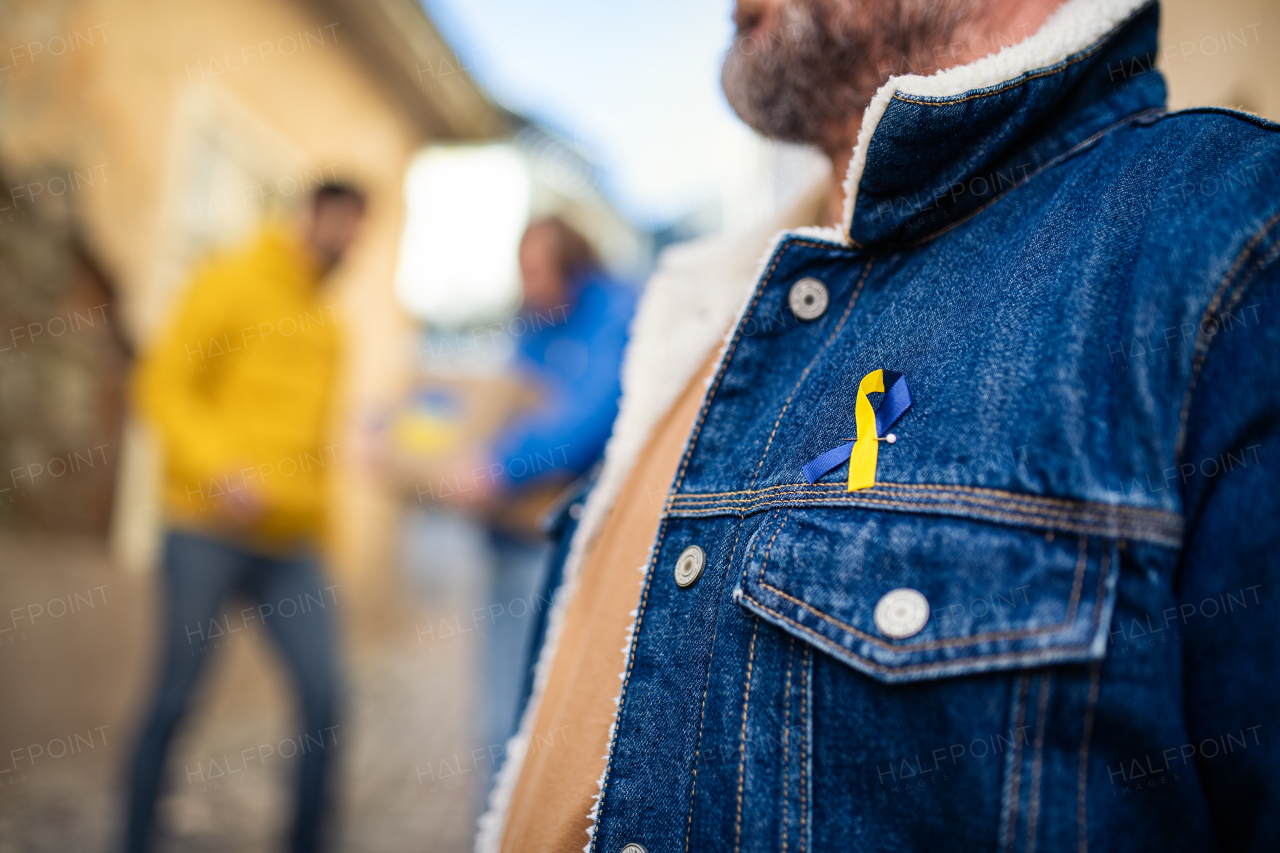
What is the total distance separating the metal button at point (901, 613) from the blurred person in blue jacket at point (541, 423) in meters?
1.71

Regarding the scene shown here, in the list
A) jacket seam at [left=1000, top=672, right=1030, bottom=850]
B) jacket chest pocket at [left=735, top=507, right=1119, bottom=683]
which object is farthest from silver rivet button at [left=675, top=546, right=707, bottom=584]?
jacket seam at [left=1000, top=672, right=1030, bottom=850]

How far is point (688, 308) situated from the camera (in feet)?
4.39

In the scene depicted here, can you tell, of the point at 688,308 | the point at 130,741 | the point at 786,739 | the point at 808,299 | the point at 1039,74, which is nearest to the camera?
the point at 786,739

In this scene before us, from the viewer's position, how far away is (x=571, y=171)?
768 inches

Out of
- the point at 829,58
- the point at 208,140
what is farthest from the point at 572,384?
the point at 208,140

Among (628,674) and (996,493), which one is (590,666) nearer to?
(628,674)

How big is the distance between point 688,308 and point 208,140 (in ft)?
14.3

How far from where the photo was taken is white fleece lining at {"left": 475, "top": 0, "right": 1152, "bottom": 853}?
32.6 inches

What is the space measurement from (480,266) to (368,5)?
7.65 metres

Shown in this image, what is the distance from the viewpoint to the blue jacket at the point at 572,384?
2.38 metres

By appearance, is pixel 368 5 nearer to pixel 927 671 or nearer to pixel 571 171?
pixel 927 671

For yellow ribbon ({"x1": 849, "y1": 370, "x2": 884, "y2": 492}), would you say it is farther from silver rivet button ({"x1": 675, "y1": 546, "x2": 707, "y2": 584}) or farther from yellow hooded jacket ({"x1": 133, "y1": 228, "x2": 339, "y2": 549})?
yellow hooded jacket ({"x1": 133, "y1": 228, "x2": 339, "y2": 549})

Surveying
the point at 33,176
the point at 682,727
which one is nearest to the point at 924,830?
the point at 682,727

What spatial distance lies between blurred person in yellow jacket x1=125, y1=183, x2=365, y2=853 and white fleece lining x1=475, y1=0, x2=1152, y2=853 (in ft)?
5.45
